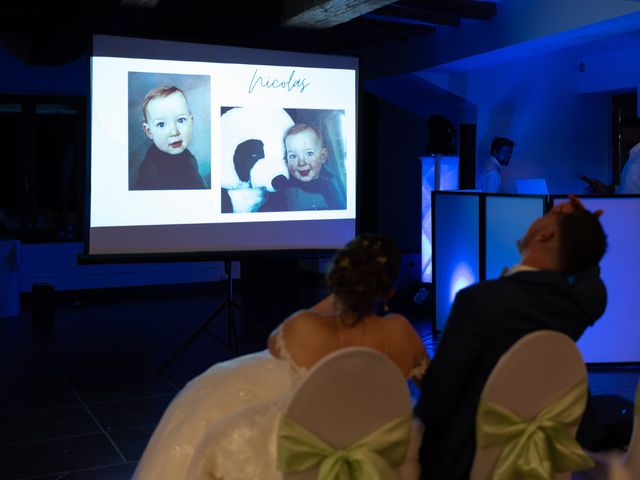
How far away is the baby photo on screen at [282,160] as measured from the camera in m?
5.05

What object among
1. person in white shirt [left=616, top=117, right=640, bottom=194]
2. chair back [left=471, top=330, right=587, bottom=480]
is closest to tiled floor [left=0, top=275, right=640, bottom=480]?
person in white shirt [left=616, top=117, right=640, bottom=194]

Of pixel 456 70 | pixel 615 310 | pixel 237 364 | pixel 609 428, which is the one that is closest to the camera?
pixel 237 364

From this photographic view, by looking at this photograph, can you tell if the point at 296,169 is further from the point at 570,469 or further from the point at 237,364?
the point at 570,469

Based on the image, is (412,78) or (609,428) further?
(412,78)

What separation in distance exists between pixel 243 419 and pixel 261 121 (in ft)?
10.7

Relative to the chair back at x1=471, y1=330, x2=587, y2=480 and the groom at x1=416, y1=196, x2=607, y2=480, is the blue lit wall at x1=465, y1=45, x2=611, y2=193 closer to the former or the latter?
the groom at x1=416, y1=196, x2=607, y2=480

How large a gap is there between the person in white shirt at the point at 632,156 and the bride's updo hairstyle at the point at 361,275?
177 inches

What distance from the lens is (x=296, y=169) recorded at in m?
5.21

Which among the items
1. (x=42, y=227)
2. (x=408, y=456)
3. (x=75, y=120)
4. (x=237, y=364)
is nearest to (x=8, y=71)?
(x=75, y=120)

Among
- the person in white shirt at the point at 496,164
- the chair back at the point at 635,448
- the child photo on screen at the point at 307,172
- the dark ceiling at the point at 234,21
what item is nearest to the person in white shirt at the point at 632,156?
the dark ceiling at the point at 234,21

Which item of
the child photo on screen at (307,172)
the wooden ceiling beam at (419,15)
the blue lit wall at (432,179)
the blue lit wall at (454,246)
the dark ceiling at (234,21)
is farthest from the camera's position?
the blue lit wall at (432,179)

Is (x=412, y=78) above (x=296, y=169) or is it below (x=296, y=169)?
above

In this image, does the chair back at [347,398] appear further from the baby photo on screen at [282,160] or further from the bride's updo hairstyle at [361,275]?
the baby photo on screen at [282,160]

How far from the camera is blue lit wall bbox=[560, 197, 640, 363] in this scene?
5.03 m
